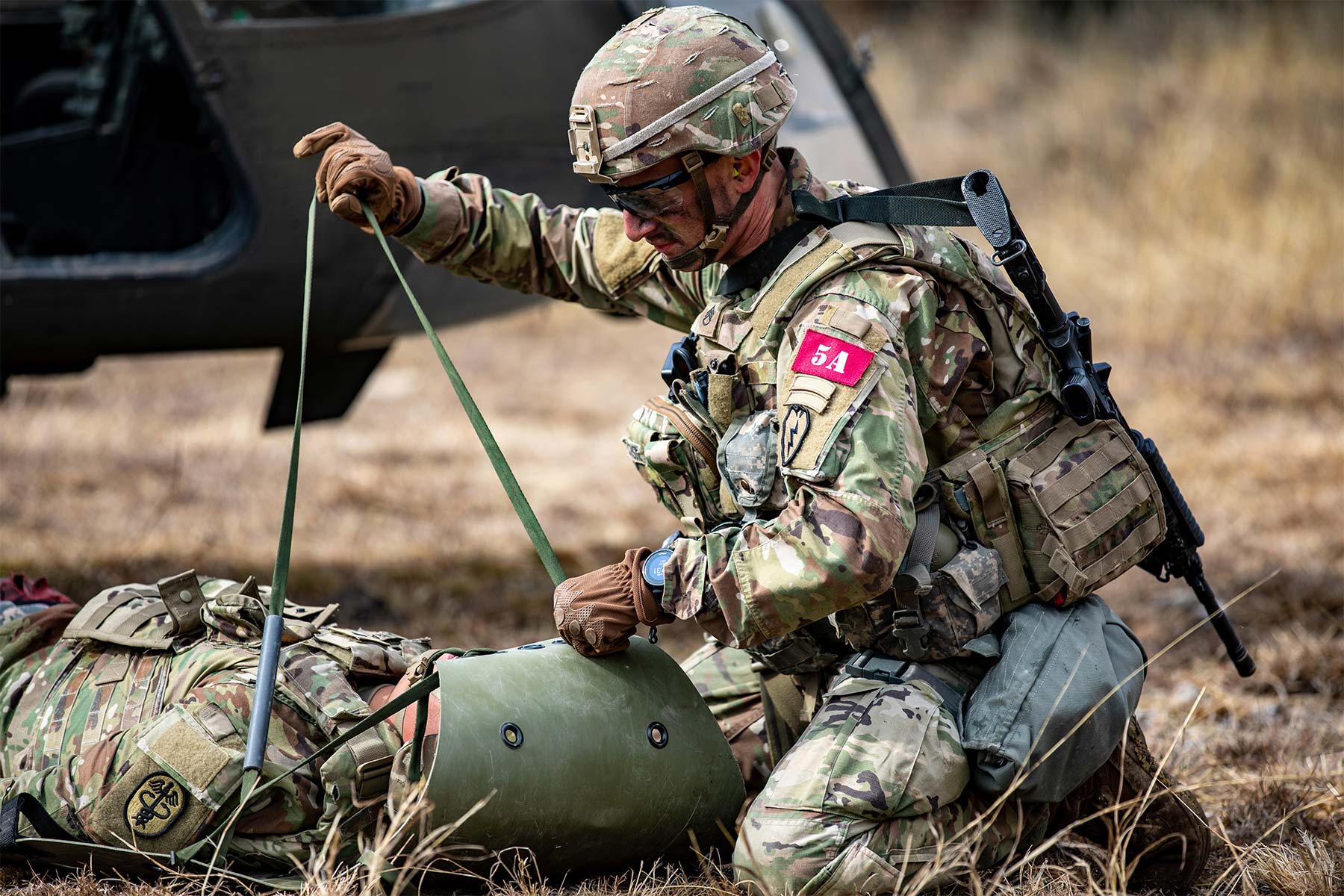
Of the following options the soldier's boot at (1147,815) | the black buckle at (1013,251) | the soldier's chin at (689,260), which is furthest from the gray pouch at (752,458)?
the soldier's boot at (1147,815)

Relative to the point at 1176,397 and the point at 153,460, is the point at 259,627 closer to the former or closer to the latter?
the point at 153,460

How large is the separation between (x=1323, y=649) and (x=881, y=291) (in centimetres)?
245

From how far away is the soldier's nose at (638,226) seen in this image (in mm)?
2607

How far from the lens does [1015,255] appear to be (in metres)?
2.46

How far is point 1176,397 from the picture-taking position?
25.7 feet

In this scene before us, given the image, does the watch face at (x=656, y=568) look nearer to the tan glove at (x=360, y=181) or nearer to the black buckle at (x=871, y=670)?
the black buckle at (x=871, y=670)

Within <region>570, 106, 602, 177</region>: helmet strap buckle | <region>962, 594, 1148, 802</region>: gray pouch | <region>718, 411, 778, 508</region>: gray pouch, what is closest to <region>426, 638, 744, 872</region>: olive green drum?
<region>718, 411, 778, 508</region>: gray pouch

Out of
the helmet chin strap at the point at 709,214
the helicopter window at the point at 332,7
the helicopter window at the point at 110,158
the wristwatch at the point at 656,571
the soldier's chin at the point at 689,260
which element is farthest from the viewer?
the helicopter window at the point at 110,158

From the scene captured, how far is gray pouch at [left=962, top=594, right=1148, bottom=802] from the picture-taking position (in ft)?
8.20

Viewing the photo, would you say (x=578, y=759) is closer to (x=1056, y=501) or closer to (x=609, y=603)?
(x=609, y=603)

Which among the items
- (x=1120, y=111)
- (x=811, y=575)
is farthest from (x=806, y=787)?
(x=1120, y=111)

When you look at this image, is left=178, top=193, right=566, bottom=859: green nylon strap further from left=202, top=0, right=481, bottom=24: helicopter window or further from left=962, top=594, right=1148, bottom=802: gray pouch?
left=202, top=0, right=481, bottom=24: helicopter window

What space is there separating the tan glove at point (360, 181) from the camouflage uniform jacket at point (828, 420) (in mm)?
65

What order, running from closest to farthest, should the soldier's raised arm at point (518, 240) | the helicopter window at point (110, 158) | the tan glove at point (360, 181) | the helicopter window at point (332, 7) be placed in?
the tan glove at point (360, 181)
the soldier's raised arm at point (518, 240)
the helicopter window at point (332, 7)
the helicopter window at point (110, 158)
